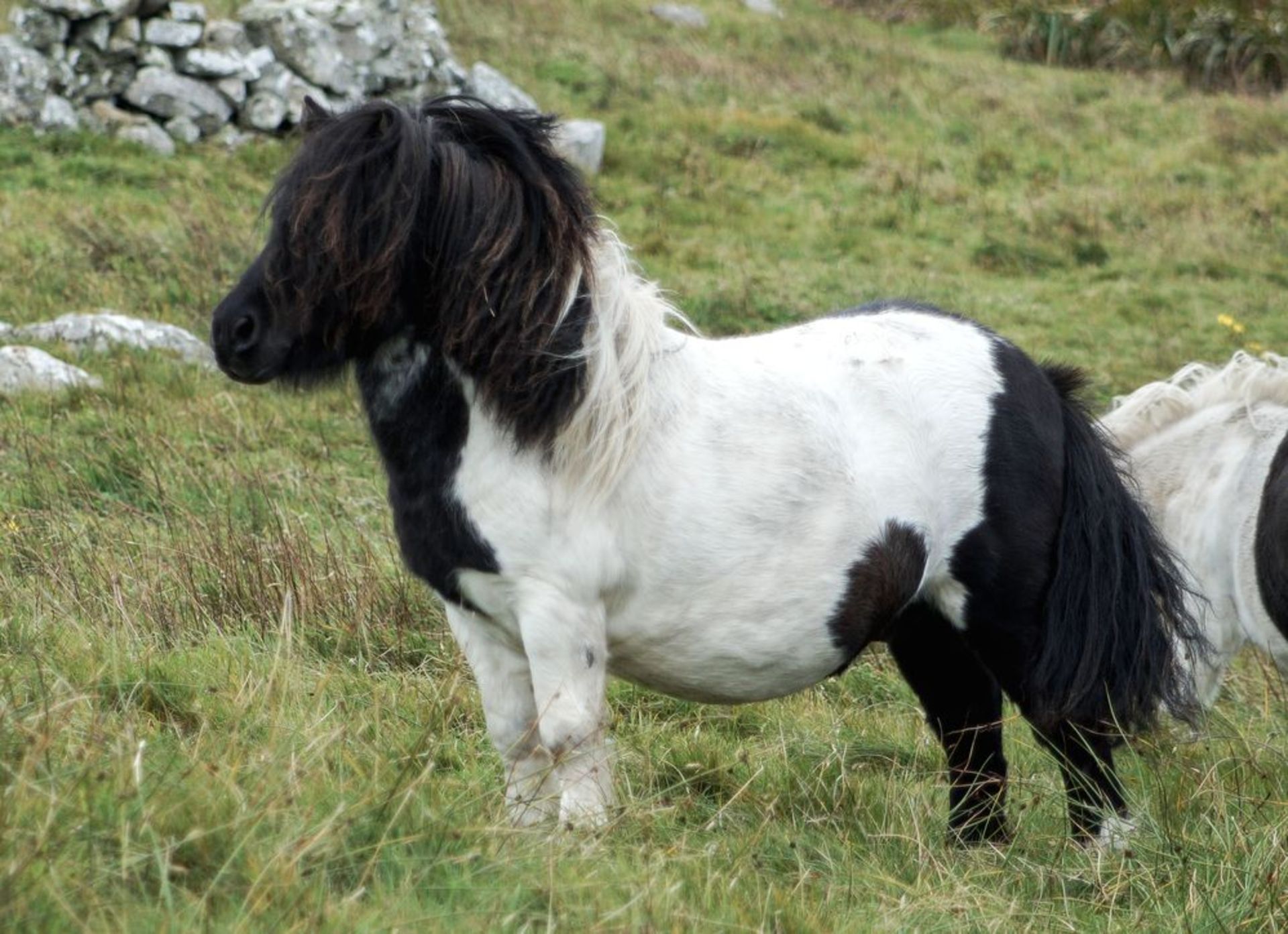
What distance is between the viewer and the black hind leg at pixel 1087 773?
3.84 meters

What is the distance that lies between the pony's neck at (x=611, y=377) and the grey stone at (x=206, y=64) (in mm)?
11127

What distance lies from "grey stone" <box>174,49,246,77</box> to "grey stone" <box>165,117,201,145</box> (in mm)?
537

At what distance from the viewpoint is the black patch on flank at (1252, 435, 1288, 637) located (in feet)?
15.2

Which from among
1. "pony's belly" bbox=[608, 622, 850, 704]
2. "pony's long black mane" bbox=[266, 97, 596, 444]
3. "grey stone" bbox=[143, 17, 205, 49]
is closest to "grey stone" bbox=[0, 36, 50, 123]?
"grey stone" bbox=[143, 17, 205, 49]

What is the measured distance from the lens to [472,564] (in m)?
3.17

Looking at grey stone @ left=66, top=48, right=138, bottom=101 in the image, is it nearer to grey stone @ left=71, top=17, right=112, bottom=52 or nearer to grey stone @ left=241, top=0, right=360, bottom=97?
grey stone @ left=71, top=17, right=112, bottom=52

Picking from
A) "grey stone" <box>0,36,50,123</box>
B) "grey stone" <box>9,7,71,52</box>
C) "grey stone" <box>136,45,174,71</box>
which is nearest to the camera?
"grey stone" <box>0,36,50,123</box>

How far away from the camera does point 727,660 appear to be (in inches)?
135

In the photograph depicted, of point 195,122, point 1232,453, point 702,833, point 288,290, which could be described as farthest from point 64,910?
point 195,122

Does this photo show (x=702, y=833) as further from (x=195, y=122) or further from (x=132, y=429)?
(x=195, y=122)

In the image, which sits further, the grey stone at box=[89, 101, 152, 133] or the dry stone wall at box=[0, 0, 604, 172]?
the grey stone at box=[89, 101, 152, 133]

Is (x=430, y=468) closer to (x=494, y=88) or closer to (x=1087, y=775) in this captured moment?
(x=1087, y=775)

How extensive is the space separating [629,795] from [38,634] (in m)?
1.78

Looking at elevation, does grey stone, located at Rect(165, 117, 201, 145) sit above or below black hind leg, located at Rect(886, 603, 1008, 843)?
below
